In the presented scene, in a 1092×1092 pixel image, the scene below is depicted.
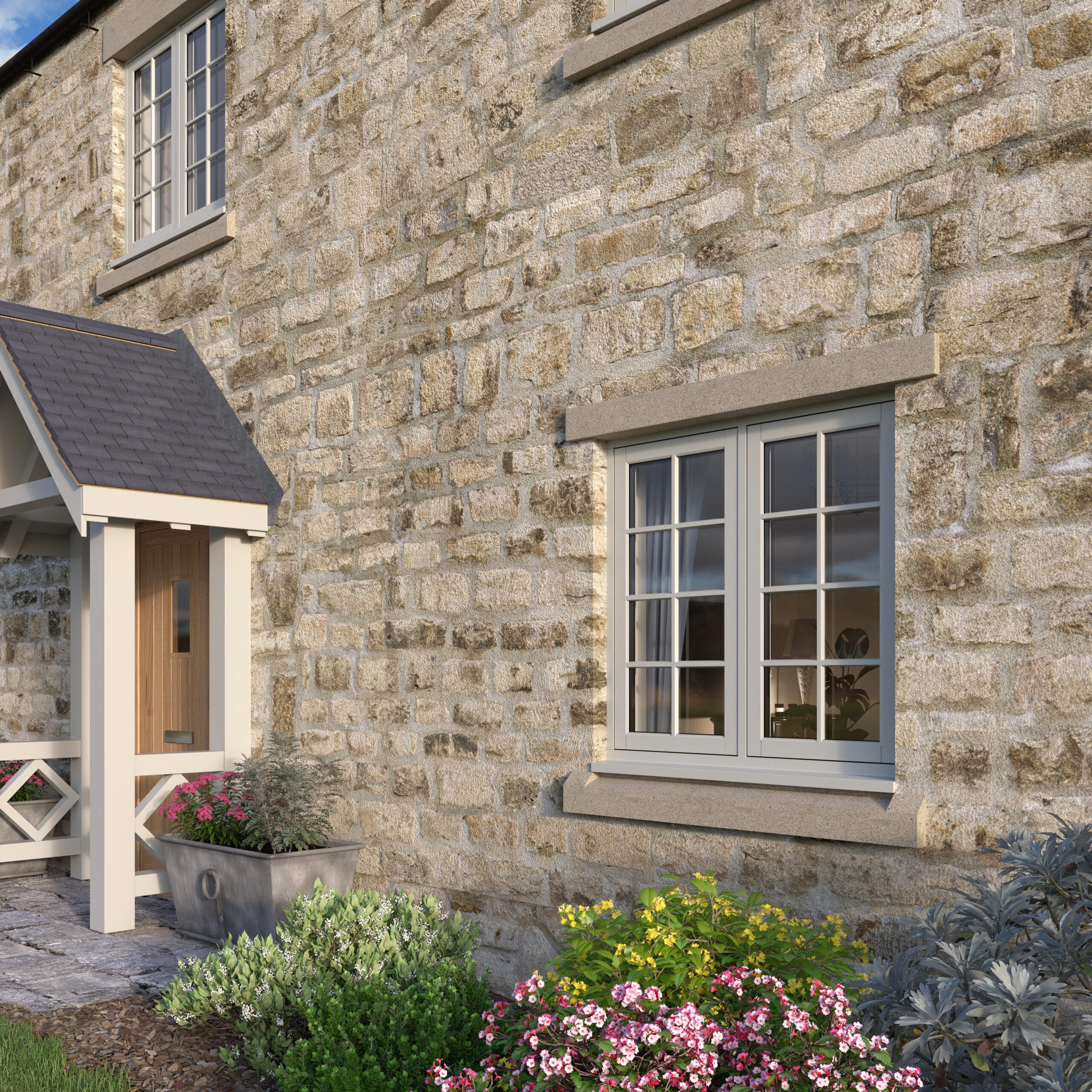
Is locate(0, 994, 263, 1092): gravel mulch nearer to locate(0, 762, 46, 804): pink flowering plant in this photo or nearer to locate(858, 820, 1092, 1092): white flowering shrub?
locate(858, 820, 1092, 1092): white flowering shrub

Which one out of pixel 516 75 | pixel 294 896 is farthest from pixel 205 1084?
pixel 516 75

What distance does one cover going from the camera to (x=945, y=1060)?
Result: 3.06 m

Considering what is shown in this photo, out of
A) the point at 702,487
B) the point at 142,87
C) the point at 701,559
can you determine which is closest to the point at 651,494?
the point at 702,487

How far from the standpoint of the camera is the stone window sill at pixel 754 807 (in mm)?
4266

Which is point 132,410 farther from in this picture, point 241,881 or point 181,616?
point 241,881

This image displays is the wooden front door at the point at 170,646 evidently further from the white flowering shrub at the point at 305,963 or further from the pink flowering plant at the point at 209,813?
the white flowering shrub at the point at 305,963

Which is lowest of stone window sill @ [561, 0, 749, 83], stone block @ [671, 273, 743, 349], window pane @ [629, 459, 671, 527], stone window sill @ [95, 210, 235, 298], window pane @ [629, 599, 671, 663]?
window pane @ [629, 599, 671, 663]

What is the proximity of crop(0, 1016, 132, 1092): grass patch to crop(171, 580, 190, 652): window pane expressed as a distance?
12.1 feet

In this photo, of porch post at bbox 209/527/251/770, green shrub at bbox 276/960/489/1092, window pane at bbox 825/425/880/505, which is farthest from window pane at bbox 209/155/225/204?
green shrub at bbox 276/960/489/1092

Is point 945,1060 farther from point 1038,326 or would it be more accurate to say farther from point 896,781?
point 1038,326

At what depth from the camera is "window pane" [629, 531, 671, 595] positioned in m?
5.37

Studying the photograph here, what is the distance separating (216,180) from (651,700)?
202 inches

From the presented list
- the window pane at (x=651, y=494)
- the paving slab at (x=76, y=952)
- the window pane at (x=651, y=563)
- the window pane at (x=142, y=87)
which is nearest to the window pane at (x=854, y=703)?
the window pane at (x=651, y=563)

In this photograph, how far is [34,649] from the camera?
985cm
